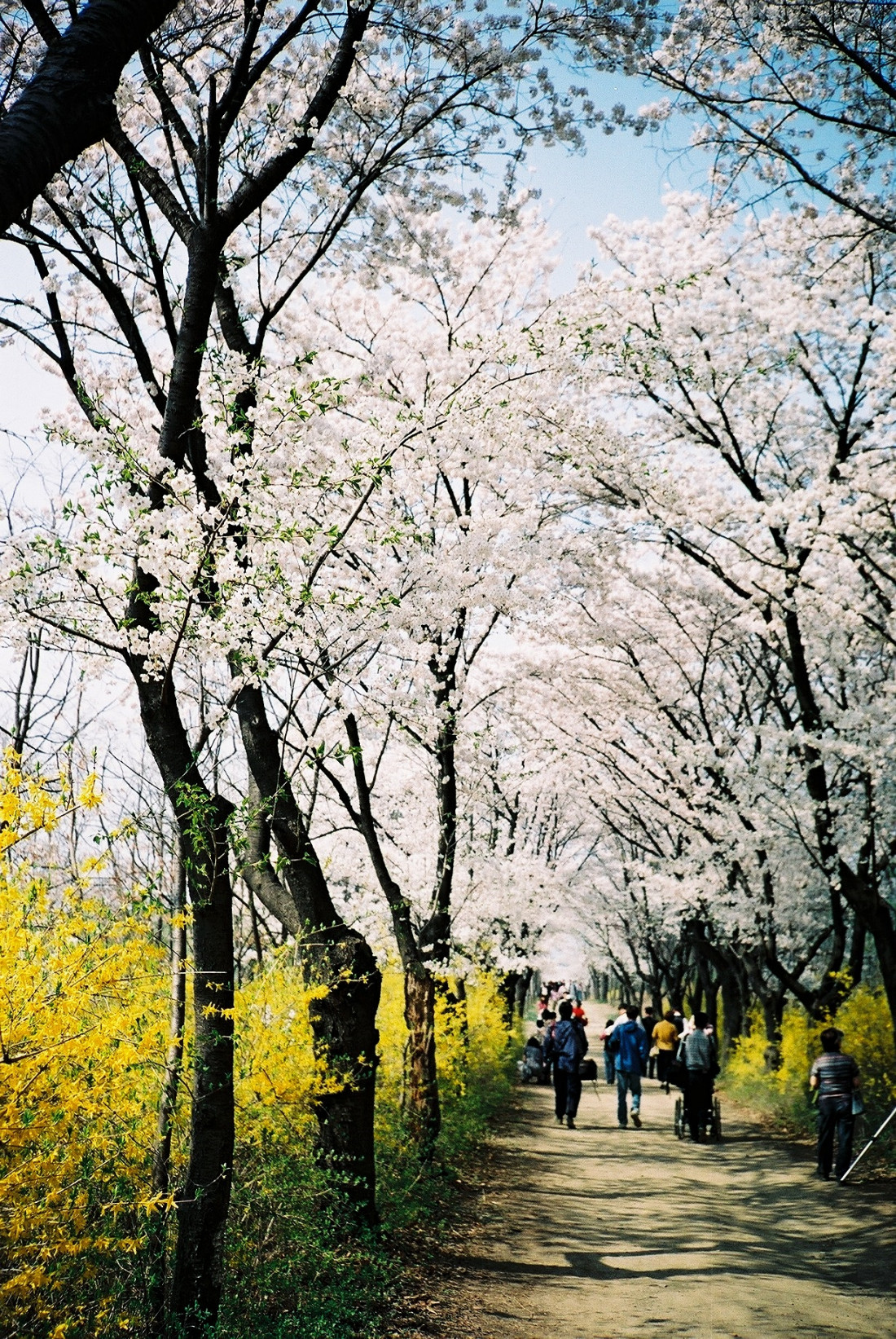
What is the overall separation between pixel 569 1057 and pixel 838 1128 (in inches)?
203

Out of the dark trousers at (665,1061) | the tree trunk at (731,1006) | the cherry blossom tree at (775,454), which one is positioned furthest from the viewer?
the tree trunk at (731,1006)

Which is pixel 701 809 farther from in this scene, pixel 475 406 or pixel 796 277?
pixel 475 406

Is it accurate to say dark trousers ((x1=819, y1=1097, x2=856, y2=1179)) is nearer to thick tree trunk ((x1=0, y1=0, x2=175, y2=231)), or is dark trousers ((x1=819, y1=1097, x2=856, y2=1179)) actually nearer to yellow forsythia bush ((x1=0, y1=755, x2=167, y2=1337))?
yellow forsythia bush ((x1=0, y1=755, x2=167, y2=1337))

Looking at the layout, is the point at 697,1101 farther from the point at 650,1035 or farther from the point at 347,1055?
the point at 650,1035

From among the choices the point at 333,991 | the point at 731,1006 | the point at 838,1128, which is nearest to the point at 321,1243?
the point at 333,991

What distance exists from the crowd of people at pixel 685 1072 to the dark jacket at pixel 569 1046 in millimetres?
12

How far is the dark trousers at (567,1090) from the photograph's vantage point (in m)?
14.1

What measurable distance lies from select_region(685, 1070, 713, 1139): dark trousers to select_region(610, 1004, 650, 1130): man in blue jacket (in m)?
1.41

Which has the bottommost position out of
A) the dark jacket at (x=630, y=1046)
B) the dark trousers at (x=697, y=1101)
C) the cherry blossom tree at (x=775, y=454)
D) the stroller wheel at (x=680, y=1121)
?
the stroller wheel at (x=680, y=1121)

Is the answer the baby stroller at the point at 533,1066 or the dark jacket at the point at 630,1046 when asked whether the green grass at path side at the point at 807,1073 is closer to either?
the dark jacket at the point at 630,1046

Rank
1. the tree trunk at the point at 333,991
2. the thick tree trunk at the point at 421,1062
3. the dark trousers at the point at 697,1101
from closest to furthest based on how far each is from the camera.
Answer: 1. the tree trunk at the point at 333,991
2. the thick tree trunk at the point at 421,1062
3. the dark trousers at the point at 697,1101

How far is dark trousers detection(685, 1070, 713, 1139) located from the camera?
12656 mm

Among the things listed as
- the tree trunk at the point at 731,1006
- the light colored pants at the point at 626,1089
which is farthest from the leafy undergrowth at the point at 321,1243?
the tree trunk at the point at 731,1006

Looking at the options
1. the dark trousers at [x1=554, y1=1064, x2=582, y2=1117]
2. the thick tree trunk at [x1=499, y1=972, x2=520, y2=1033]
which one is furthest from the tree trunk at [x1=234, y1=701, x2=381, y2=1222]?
the thick tree trunk at [x1=499, y1=972, x2=520, y2=1033]
